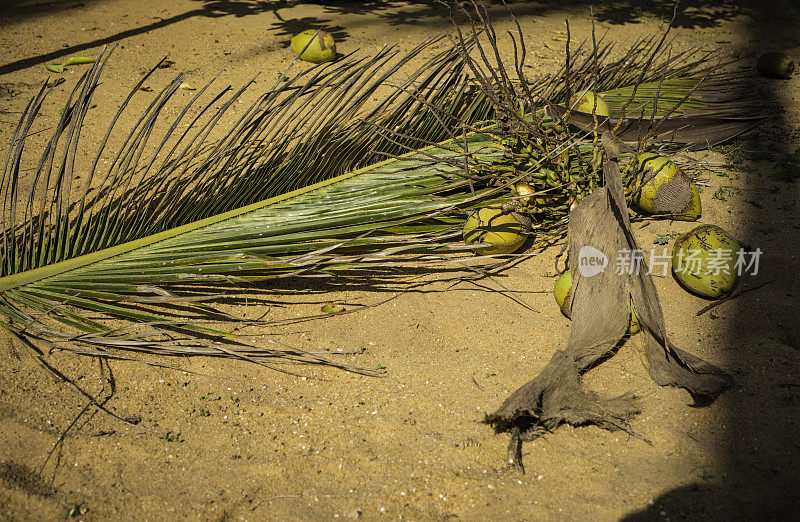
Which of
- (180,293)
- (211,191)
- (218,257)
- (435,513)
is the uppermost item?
(211,191)

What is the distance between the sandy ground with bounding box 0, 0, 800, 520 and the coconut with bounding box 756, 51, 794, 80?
1493mm

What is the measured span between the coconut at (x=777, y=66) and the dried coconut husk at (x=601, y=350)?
2528 mm

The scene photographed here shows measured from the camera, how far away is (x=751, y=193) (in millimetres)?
2920

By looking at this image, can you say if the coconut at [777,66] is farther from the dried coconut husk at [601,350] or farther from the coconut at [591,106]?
the dried coconut husk at [601,350]

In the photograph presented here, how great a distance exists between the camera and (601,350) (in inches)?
81.2

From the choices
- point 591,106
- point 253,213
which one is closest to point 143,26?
point 253,213

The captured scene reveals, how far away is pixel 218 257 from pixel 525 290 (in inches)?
49.4

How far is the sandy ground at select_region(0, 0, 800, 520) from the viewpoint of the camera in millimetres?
1720

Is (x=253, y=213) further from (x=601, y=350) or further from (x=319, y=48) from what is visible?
(x=319, y=48)

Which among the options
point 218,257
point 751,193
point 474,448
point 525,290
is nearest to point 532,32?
point 751,193

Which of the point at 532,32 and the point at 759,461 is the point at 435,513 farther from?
the point at 532,32

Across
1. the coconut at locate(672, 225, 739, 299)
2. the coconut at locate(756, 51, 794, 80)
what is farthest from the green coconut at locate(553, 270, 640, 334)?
the coconut at locate(756, 51, 794, 80)

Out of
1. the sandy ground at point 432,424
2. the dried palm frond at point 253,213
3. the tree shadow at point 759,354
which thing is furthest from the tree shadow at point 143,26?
the tree shadow at point 759,354

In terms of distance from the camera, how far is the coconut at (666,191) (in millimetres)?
2623
